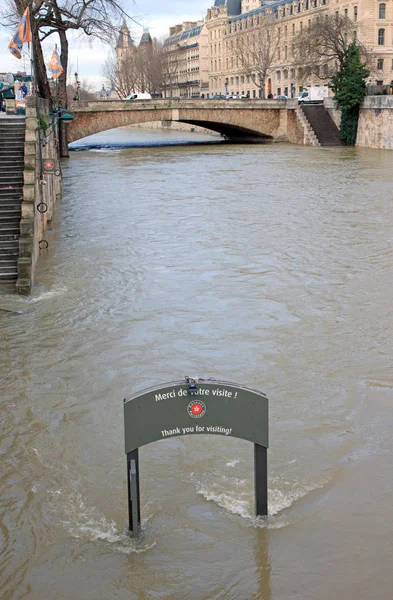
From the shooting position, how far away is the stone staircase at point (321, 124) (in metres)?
50.4

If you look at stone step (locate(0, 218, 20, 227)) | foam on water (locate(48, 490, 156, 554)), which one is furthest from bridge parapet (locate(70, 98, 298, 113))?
foam on water (locate(48, 490, 156, 554))

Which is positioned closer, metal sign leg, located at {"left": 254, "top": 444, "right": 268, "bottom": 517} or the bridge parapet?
metal sign leg, located at {"left": 254, "top": 444, "right": 268, "bottom": 517}

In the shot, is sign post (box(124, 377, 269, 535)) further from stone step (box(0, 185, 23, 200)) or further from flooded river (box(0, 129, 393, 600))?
stone step (box(0, 185, 23, 200))

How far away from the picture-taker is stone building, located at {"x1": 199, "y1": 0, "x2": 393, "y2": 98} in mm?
69500

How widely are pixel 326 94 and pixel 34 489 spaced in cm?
5588

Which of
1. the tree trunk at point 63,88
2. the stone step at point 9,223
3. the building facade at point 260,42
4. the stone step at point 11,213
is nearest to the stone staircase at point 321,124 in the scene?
the building facade at point 260,42

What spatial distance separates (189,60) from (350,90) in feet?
287

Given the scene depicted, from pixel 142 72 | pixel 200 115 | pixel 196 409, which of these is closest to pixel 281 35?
pixel 142 72

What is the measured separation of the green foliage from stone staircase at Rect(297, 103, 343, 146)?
2.38ft

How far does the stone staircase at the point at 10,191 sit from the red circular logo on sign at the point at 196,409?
9253 millimetres

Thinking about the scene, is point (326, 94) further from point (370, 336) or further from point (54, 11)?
point (370, 336)

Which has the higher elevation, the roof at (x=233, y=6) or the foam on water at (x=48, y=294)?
the roof at (x=233, y=6)

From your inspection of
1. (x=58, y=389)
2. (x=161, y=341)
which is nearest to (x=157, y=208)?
(x=161, y=341)

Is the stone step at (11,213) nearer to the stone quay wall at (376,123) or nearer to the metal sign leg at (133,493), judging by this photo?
the metal sign leg at (133,493)
